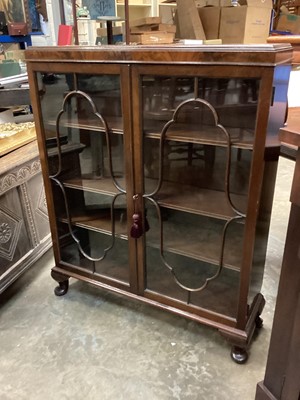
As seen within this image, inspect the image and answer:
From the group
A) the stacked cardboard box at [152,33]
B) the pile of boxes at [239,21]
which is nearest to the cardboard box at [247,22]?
the pile of boxes at [239,21]

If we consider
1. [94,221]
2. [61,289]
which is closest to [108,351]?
[61,289]

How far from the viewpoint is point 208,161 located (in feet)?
4.30

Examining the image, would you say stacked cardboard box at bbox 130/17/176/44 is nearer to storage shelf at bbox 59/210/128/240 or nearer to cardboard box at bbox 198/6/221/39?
cardboard box at bbox 198/6/221/39

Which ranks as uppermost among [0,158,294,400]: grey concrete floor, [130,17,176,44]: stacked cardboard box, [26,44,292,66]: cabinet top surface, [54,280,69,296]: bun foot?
[130,17,176,44]: stacked cardboard box

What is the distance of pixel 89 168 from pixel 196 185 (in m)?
0.49

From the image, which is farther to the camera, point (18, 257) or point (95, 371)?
point (18, 257)

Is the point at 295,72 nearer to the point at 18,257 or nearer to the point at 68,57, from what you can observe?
the point at 68,57

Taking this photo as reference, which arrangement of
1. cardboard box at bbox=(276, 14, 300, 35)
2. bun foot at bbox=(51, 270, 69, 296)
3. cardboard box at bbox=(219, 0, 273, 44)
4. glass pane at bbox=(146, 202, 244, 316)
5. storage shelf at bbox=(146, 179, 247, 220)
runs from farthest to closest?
1. cardboard box at bbox=(276, 14, 300, 35)
2. cardboard box at bbox=(219, 0, 273, 44)
3. bun foot at bbox=(51, 270, 69, 296)
4. glass pane at bbox=(146, 202, 244, 316)
5. storage shelf at bbox=(146, 179, 247, 220)

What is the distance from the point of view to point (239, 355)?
1.37 meters

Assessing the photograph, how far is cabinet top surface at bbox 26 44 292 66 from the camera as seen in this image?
0.92 metres

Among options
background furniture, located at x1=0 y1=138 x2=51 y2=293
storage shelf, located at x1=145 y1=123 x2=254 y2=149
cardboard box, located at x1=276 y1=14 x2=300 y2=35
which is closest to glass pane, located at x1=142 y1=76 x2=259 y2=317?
storage shelf, located at x1=145 y1=123 x2=254 y2=149

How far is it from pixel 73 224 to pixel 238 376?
3.16 feet

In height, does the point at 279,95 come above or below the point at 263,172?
above

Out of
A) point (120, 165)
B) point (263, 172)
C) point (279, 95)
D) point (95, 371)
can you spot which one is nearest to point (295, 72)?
point (279, 95)
